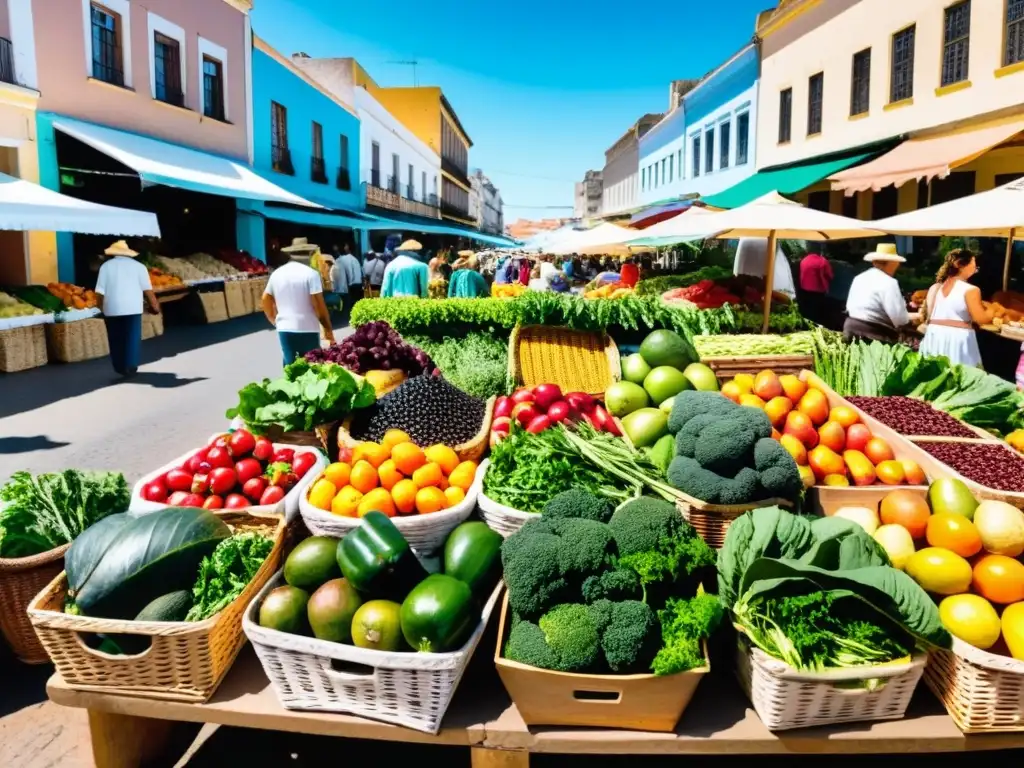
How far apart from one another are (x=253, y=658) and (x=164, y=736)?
58cm

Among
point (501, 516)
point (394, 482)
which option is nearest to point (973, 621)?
point (501, 516)

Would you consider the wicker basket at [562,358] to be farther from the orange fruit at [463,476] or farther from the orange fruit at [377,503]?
the orange fruit at [377,503]

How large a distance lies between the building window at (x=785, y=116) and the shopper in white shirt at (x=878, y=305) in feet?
44.4

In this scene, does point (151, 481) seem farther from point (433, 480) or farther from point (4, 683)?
point (433, 480)

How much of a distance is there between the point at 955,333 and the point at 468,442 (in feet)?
17.0

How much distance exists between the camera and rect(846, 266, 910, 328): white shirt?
24.0 feet

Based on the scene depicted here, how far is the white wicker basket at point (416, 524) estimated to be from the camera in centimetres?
297

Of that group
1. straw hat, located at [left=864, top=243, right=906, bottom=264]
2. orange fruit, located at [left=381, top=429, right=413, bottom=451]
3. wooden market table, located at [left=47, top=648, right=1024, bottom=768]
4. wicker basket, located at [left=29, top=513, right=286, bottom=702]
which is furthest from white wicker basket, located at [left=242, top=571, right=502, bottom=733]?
straw hat, located at [left=864, top=243, right=906, bottom=264]

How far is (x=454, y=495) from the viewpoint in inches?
127

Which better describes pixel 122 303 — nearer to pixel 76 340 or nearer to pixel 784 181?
pixel 76 340

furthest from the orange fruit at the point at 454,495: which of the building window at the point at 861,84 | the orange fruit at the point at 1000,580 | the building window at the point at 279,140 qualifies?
the building window at the point at 279,140

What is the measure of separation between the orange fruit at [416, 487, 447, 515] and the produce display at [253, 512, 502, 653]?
22 cm

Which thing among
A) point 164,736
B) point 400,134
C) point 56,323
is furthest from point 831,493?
point 400,134

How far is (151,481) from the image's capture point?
3.53 metres
